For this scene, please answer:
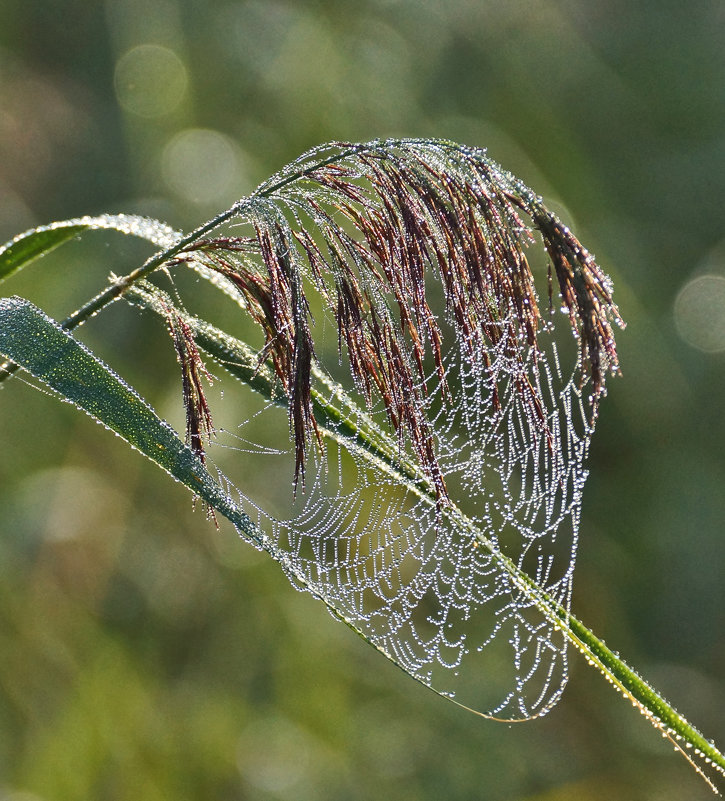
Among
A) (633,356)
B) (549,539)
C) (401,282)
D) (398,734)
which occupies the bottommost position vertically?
(398,734)

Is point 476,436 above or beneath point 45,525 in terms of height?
above

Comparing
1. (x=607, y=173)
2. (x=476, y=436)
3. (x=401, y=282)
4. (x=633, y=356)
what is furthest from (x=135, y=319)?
(x=607, y=173)

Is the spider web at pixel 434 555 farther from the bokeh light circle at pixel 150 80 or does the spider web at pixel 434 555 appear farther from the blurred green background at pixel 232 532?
the bokeh light circle at pixel 150 80

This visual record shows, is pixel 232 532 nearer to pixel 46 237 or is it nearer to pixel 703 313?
pixel 46 237

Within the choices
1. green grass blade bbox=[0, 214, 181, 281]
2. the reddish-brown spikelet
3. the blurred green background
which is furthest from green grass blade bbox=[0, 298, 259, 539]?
the blurred green background

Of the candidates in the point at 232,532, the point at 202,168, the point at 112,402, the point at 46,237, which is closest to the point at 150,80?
the point at 202,168

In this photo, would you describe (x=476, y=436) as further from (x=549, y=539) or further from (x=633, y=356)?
(x=633, y=356)

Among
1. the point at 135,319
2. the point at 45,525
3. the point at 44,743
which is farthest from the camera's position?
the point at 135,319
